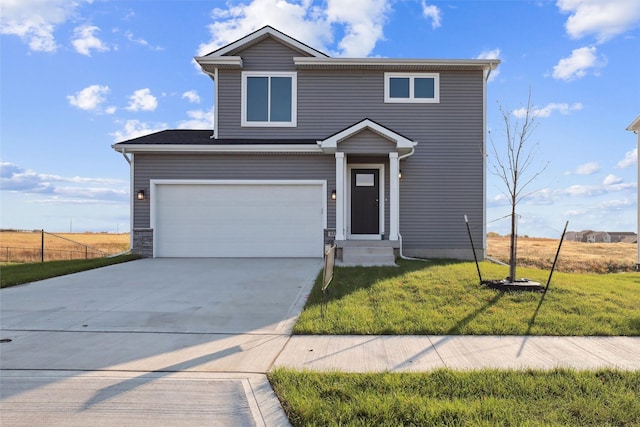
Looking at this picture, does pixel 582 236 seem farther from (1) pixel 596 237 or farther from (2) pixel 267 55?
(2) pixel 267 55

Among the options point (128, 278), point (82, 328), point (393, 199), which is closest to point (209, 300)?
point (82, 328)

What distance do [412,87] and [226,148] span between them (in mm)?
6221

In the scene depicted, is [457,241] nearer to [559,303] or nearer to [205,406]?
[559,303]

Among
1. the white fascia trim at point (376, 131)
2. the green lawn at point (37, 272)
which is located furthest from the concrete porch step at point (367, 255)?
the green lawn at point (37, 272)

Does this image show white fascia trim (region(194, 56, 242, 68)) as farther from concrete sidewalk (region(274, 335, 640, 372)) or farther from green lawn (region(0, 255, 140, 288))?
concrete sidewalk (region(274, 335, 640, 372))

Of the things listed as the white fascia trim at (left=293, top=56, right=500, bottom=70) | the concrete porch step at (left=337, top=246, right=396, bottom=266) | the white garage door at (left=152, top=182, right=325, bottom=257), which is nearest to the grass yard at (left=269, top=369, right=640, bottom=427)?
the concrete porch step at (left=337, top=246, right=396, bottom=266)

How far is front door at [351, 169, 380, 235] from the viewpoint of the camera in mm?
12219

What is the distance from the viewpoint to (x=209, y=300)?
20.8 feet

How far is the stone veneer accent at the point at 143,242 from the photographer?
11.9 meters

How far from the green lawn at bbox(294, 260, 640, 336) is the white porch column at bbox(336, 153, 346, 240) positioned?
10.6 feet

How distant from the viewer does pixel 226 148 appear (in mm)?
11562

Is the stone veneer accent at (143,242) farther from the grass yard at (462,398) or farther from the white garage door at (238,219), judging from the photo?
the grass yard at (462,398)

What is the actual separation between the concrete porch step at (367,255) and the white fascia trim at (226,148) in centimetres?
317

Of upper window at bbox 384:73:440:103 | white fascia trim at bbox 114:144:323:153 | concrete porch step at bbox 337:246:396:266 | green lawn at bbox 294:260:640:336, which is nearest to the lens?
green lawn at bbox 294:260:640:336
